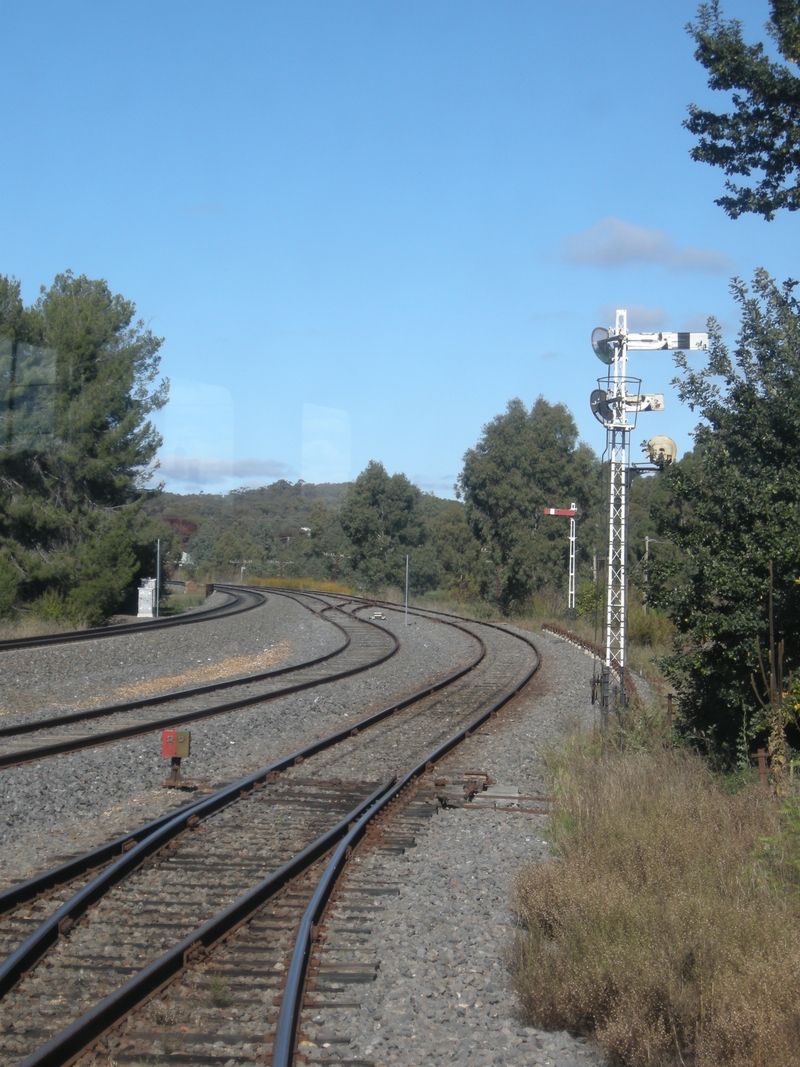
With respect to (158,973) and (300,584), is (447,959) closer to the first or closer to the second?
(158,973)

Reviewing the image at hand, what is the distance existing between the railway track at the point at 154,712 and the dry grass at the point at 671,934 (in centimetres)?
678

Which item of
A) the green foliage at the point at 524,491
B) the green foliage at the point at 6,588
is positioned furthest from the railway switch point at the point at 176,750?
the green foliage at the point at 524,491

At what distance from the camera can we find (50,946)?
18.3 feet

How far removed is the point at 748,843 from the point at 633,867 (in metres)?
0.91

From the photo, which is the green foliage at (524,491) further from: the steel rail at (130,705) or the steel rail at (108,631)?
the steel rail at (130,705)

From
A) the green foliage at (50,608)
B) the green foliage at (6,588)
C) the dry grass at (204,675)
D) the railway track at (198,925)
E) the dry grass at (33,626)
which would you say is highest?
the green foliage at (6,588)

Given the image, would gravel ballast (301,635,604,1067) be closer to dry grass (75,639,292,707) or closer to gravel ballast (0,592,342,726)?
gravel ballast (0,592,342,726)

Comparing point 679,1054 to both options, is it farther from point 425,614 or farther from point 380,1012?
point 425,614

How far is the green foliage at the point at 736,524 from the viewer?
966 centimetres

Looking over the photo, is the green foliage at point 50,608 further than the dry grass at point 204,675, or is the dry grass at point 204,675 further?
the green foliage at point 50,608

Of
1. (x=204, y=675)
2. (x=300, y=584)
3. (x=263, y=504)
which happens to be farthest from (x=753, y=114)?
(x=263, y=504)

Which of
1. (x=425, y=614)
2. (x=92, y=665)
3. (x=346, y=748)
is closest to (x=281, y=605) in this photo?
(x=425, y=614)

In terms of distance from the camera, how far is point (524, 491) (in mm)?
54188

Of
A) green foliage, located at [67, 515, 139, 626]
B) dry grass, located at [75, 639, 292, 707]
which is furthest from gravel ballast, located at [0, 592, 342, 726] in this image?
green foliage, located at [67, 515, 139, 626]
